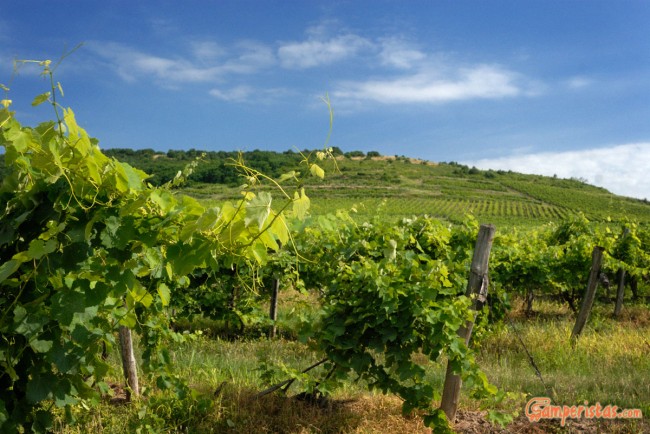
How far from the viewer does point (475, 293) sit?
380 centimetres

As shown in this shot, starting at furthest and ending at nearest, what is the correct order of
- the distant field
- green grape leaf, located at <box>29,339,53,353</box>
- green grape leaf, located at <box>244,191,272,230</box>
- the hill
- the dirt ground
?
1. the distant field
2. the hill
3. the dirt ground
4. green grape leaf, located at <box>29,339,53,353</box>
5. green grape leaf, located at <box>244,191,272,230</box>

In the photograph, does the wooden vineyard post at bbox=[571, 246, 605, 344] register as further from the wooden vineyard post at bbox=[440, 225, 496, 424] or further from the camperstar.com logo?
the wooden vineyard post at bbox=[440, 225, 496, 424]

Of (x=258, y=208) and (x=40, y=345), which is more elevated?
(x=258, y=208)

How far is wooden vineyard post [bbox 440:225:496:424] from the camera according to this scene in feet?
12.3

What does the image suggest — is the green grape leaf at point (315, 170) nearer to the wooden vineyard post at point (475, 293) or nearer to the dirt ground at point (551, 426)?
the wooden vineyard post at point (475, 293)

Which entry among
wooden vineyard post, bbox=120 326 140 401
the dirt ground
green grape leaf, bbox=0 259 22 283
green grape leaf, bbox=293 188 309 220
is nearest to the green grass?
the dirt ground

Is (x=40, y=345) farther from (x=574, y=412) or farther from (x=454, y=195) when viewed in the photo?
(x=454, y=195)

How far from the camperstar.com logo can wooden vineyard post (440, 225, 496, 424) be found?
0.66 metres

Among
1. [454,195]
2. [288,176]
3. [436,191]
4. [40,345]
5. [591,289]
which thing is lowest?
[40,345]

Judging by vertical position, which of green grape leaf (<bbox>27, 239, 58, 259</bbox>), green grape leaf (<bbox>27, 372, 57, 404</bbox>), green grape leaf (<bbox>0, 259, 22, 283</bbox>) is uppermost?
green grape leaf (<bbox>27, 239, 58, 259</bbox>)

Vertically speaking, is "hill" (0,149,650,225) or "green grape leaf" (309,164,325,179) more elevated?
"hill" (0,149,650,225)

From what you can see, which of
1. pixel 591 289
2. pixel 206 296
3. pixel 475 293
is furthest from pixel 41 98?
pixel 591 289

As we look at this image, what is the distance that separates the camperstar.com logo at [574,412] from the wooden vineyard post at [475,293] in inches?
26.1

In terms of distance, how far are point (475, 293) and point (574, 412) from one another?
4.18 ft
